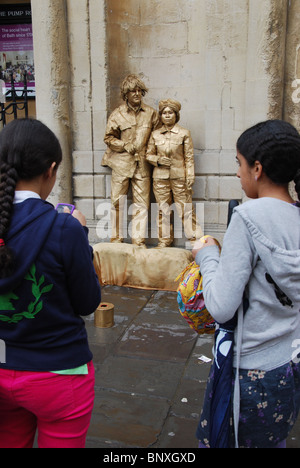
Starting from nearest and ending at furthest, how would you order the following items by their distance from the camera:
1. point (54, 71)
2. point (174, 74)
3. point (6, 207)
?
1. point (6, 207)
2. point (54, 71)
3. point (174, 74)

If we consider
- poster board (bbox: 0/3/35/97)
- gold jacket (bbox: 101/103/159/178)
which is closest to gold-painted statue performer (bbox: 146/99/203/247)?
gold jacket (bbox: 101/103/159/178)

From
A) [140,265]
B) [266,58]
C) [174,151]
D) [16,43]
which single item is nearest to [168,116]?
[174,151]

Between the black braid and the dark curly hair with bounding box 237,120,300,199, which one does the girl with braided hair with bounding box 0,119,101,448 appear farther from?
the dark curly hair with bounding box 237,120,300,199

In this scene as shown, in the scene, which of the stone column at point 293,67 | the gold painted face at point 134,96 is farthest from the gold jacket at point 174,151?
the stone column at point 293,67

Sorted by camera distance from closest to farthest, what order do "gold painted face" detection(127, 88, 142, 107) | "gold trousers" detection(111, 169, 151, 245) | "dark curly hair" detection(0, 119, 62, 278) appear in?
"dark curly hair" detection(0, 119, 62, 278), "gold painted face" detection(127, 88, 142, 107), "gold trousers" detection(111, 169, 151, 245)

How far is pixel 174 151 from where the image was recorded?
17.5 feet

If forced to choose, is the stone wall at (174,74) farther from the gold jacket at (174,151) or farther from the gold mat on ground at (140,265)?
the gold mat on ground at (140,265)

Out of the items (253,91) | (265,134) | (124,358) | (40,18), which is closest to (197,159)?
(253,91)

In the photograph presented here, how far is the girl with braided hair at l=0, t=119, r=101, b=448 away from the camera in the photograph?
1.39 metres

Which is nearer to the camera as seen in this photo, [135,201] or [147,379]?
[147,379]

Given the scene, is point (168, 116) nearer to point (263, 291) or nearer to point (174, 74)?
point (174, 74)

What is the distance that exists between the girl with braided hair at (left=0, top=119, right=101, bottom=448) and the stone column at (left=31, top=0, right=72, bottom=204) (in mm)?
4621

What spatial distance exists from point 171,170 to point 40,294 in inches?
163

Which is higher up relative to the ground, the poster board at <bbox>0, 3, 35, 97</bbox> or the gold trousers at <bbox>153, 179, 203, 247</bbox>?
the poster board at <bbox>0, 3, 35, 97</bbox>
